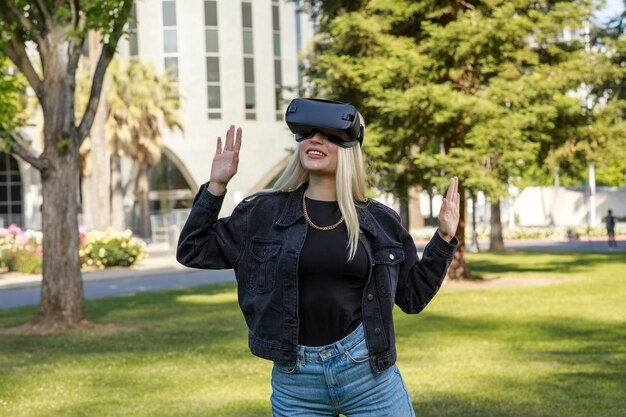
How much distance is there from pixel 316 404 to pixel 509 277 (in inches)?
936

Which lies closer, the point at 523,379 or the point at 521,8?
the point at 523,379

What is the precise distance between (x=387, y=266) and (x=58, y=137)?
12.7 m

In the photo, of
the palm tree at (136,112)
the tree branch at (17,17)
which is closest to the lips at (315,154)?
the tree branch at (17,17)

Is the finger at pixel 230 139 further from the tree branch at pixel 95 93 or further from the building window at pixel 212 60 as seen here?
the building window at pixel 212 60

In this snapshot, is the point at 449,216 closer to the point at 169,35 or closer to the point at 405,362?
the point at 405,362

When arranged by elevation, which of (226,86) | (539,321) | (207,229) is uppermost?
(226,86)

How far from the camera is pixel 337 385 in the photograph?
4.28 metres

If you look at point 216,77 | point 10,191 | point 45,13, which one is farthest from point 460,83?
point 10,191

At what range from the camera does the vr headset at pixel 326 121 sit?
4426 millimetres

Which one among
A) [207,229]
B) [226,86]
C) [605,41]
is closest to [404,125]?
[605,41]

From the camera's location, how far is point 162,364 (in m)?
12.8

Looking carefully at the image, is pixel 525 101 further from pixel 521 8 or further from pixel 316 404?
pixel 316 404

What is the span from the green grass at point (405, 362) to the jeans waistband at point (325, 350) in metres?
4.79

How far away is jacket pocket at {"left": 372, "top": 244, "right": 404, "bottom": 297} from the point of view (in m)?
4.39
